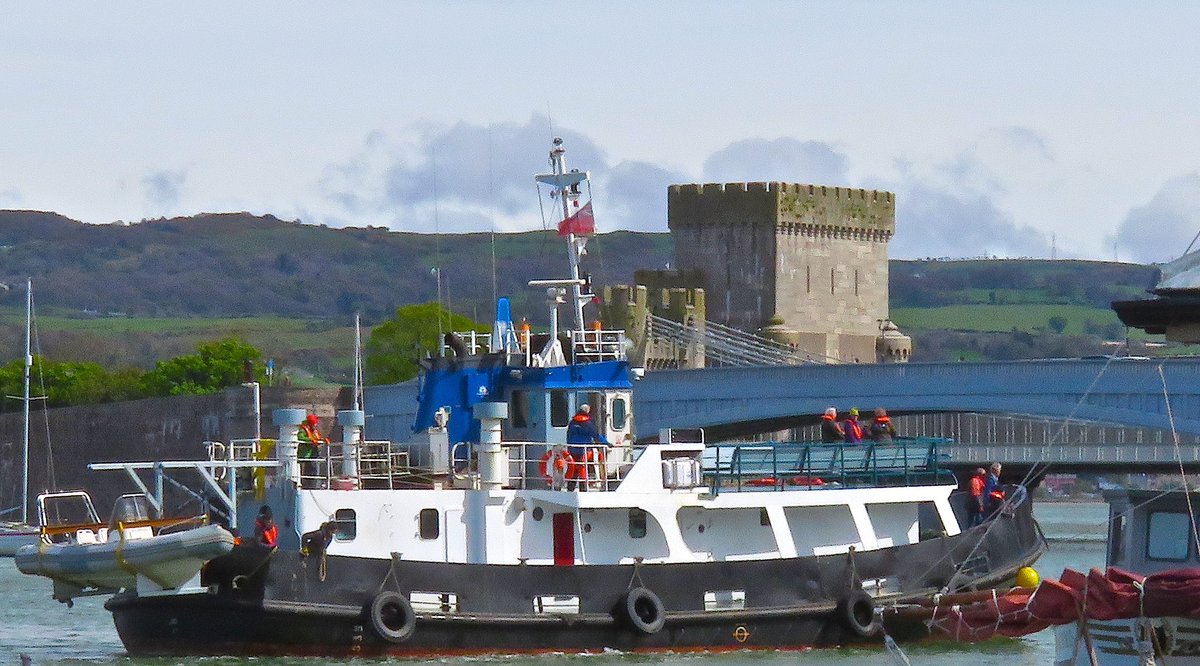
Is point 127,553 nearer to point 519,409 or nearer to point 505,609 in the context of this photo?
point 505,609

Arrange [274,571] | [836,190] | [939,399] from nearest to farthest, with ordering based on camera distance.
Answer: [274,571], [939,399], [836,190]

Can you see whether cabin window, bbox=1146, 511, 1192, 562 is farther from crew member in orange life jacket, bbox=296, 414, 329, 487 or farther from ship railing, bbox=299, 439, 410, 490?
crew member in orange life jacket, bbox=296, 414, 329, 487

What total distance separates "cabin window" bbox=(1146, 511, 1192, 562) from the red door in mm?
9110

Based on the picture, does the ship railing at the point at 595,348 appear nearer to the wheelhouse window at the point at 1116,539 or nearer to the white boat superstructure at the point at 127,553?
the white boat superstructure at the point at 127,553

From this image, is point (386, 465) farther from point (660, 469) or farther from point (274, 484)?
point (660, 469)

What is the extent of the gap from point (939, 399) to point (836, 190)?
4457 centimetres

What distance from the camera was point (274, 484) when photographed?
31172 mm

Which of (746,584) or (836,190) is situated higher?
(836,190)

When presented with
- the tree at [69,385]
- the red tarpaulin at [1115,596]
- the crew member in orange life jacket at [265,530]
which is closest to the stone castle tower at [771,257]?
the tree at [69,385]

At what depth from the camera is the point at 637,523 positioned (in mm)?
32156

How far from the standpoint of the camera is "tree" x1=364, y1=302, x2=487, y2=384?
10212 cm

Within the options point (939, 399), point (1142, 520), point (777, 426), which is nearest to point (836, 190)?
point (777, 426)

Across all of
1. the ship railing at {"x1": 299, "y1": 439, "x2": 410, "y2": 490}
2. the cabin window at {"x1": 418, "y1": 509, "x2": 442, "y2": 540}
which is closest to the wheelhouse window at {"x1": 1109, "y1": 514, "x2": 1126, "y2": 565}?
the cabin window at {"x1": 418, "y1": 509, "x2": 442, "y2": 540}

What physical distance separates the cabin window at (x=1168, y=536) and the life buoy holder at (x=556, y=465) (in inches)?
356
